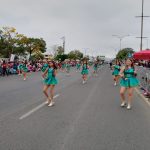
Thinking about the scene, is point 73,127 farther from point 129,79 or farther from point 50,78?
point 50,78

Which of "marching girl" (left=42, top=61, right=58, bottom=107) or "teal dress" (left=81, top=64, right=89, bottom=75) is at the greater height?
"marching girl" (left=42, top=61, right=58, bottom=107)

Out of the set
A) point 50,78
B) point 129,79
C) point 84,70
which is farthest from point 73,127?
point 84,70

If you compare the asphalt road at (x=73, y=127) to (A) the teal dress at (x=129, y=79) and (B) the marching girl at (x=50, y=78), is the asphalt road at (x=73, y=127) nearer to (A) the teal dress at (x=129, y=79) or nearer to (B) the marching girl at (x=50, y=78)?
(B) the marching girl at (x=50, y=78)

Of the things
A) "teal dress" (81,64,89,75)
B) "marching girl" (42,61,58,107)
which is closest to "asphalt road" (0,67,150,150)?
"marching girl" (42,61,58,107)

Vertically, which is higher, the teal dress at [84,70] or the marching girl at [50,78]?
the marching girl at [50,78]

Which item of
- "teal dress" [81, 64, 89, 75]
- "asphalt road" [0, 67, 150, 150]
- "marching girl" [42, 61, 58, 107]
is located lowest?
"asphalt road" [0, 67, 150, 150]

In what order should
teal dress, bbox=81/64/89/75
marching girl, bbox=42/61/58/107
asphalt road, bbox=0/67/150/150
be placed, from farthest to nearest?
1. teal dress, bbox=81/64/89/75
2. marching girl, bbox=42/61/58/107
3. asphalt road, bbox=0/67/150/150

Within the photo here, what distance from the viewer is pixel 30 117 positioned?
9805 mm

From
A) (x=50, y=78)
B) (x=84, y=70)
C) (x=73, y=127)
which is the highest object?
(x=50, y=78)

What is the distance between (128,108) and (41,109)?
2899mm

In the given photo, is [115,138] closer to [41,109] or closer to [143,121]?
[143,121]

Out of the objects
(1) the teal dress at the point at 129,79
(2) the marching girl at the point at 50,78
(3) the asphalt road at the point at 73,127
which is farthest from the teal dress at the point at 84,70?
(1) the teal dress at the point at 129,79

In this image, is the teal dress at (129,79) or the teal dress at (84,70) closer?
the teal dress at (129,79)

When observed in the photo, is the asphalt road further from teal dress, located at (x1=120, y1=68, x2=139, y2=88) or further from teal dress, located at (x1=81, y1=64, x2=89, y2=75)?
teal dress, located at (x1=81, y1=64, x2=89, y2=75)
